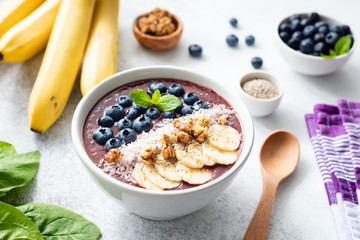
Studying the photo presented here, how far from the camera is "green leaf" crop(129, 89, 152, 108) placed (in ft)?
5.74

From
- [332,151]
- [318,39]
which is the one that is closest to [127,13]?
[318,39]

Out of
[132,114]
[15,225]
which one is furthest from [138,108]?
[15,225]

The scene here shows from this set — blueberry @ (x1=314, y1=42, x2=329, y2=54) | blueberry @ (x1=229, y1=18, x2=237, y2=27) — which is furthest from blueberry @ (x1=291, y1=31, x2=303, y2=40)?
blueberry @ (x1=229, y1=18, x2=237, y2=27)

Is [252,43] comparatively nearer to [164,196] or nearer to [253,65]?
[253,65]

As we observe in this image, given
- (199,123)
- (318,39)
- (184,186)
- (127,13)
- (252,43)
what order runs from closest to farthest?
1. (184,186)
2. (199,123)
3. (318,39)
4. (252,43)
5. (127,13)

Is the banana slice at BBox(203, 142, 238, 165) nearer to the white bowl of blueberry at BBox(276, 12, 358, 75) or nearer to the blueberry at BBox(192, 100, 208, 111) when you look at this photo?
the blueberry at BBox(192, 100, 208, 111)

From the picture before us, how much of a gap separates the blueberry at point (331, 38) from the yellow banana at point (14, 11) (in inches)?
79.9

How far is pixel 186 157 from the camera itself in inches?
62.8

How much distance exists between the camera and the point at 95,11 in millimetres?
2566

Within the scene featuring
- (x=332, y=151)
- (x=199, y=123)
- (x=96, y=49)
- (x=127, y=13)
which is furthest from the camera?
(x=127, y=13)

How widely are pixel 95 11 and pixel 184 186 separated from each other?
1581 mm

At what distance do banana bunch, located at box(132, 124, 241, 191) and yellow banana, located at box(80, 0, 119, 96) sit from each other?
856 millimetres

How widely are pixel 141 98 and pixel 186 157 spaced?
376 millimetres

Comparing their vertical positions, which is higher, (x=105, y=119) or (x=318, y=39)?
(x=105, y=119)
